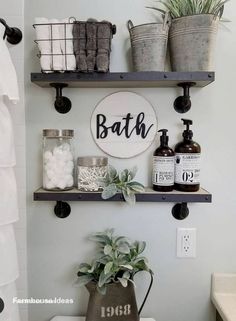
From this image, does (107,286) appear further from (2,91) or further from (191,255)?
(2,91)

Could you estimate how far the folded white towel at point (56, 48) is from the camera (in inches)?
38.9

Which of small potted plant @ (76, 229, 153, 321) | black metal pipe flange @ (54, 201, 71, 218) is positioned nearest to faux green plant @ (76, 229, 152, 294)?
small potted plant @ (76, 229, 153, 321)

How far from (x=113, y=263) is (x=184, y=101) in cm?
65

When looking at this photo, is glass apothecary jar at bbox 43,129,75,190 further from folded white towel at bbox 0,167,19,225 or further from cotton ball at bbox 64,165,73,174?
folded white towel at bbox 0,167,19,225

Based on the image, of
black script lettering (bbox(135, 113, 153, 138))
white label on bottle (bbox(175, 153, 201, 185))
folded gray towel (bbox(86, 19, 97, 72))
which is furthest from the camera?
black script lettering (bbox(135, 113, 153, 138))

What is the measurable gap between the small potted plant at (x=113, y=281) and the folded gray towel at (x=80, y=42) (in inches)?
25.3

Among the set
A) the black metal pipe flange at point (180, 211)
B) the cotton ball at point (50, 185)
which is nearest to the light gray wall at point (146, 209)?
the black metal pipe flange at point (180, 211)

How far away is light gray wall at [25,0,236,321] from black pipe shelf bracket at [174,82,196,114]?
0.02 metres

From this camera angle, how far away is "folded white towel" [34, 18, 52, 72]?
39.0 inches

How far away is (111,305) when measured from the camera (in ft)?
3.47

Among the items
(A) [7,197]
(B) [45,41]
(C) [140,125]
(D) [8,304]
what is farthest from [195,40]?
(D) [8,304]

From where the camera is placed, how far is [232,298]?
117 centimetres

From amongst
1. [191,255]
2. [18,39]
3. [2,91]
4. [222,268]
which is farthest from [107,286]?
[18,39]

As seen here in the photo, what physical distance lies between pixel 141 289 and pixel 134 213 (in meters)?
0.31
